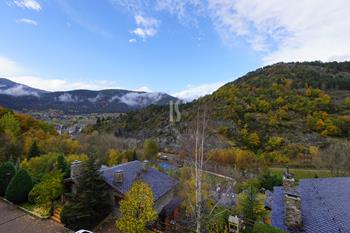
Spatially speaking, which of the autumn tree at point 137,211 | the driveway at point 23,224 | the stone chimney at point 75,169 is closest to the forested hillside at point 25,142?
the driveway at point 23,224

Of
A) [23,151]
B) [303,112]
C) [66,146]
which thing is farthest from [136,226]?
[303,112]

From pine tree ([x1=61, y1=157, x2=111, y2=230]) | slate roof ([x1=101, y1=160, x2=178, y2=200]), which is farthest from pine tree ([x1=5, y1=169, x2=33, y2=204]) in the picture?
slate roof ([x1=101, y1=160, x2=178, y2=200])

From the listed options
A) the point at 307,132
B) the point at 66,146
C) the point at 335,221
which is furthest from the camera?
the point at 307,132

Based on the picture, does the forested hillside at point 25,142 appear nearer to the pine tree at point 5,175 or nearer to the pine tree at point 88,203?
the pine tree at point 5,175

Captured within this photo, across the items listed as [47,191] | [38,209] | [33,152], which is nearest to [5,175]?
[38,209]

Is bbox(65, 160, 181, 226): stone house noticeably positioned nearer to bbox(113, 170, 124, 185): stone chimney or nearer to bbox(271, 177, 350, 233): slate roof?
bbox(113, 170, 124, 185): stone chimney

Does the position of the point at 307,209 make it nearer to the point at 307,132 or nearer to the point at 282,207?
the point at 282,207

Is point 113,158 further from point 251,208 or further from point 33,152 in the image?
point 251,208
